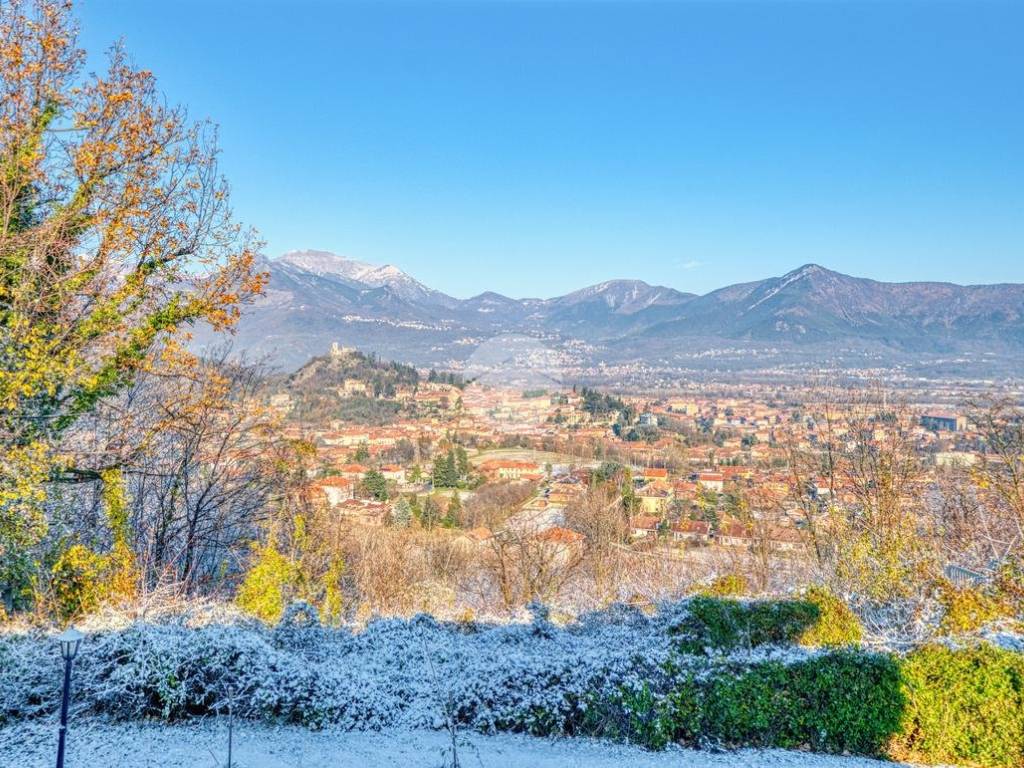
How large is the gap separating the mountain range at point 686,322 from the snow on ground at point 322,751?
40.2m

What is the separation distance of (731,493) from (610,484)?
3.46 m

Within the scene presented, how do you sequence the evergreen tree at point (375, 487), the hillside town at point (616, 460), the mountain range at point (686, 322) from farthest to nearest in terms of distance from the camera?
the mountain range at point (686, 322)
the evergreen tree at point (375, 487)
the hillside town at point (616, 460)

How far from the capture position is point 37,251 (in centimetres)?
771

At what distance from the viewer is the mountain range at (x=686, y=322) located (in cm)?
6669

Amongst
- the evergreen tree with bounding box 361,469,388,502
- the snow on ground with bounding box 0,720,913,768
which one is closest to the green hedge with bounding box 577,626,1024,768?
the snow on ground with bounding box 0,720,913,768

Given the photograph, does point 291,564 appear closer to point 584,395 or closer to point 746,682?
point 746,682

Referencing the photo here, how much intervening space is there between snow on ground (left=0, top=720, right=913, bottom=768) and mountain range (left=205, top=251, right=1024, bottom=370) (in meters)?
40.2

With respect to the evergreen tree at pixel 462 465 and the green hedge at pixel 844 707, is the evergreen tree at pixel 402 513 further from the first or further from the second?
the green hedge at pixel 844 707

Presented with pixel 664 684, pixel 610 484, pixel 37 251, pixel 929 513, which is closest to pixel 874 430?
pixel 929 513

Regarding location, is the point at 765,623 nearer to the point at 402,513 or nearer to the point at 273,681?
the point at 273,681

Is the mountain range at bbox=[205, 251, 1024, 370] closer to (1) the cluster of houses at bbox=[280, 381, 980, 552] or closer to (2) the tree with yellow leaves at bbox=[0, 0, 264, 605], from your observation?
(1) the cluster of houses at bbox=[280, 381, 980, 552]

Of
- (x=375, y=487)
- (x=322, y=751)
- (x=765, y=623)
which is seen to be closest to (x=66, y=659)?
(x=322, y=751)

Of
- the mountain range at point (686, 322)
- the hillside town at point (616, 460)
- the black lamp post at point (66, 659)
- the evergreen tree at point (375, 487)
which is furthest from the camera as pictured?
the mountain range at point (686, 322)

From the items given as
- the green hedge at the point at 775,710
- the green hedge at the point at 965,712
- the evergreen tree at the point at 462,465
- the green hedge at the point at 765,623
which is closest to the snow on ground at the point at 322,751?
the green hedge at the point at 775,710
